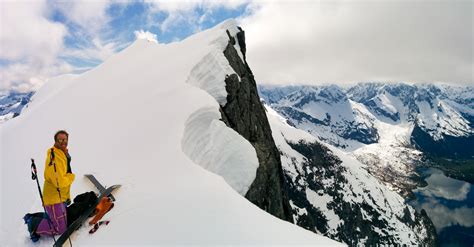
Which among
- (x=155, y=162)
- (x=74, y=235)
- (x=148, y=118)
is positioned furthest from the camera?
(x=148, y=118)

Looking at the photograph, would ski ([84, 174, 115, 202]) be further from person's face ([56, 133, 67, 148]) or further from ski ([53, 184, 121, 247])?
person's face ([56, 133, 67, 148])

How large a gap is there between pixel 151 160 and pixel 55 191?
574 cm

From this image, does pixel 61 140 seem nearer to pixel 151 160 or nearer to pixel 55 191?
pixel 55 191

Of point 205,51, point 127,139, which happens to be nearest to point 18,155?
point 127,139

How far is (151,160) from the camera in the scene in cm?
1611

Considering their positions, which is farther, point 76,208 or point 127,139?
point 127,139

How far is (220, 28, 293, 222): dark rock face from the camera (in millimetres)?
24917

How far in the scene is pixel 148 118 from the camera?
22312mm

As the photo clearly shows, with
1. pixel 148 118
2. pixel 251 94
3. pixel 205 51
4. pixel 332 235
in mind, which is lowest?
pixel 332 235

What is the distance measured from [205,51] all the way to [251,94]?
910 cm

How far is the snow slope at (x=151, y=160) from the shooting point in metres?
10.3

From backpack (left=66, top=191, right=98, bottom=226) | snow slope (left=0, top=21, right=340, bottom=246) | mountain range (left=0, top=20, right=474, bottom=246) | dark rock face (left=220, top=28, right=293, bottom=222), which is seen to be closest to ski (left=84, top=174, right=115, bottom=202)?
snow slope (left=0, top=21, right=340, bottom=246)

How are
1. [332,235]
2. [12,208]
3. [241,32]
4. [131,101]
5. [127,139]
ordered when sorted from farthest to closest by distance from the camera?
[332,235]
[241,32]
[131,101]
[127,139]
[12,208]

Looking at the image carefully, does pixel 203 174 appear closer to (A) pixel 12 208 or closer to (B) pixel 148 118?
(A) pixel 12 208
